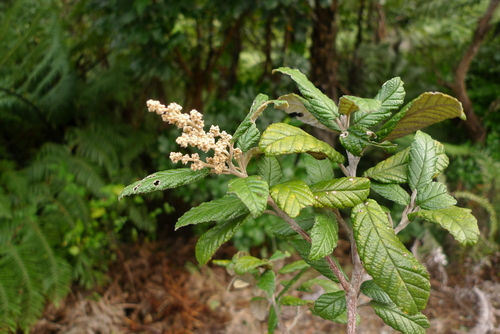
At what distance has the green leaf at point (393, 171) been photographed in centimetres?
67

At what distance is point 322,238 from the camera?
58cm

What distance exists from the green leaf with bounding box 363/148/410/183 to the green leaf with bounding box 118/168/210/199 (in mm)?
338

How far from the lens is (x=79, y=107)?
2.39 metres

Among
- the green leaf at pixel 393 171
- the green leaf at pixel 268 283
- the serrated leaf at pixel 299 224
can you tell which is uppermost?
the green leaf at pixel 393 171

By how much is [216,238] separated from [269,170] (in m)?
0.18

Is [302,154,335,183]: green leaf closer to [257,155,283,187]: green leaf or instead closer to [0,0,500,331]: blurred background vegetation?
[257,155,283,187]: green leaf

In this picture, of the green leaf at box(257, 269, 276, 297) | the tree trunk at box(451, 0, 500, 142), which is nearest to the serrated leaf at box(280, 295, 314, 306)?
the green leaf at box(257, 269, 276, 297)

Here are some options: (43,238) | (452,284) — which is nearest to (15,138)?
(43,238)

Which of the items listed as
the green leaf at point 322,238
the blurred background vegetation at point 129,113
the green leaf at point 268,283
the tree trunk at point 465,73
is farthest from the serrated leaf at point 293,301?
the tree trunk at point 465,73

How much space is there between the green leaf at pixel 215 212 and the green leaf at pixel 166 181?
0.06 m

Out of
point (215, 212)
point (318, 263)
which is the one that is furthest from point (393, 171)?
point (215, 212)

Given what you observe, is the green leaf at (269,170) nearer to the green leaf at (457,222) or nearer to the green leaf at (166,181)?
the green leaf at (166,181)

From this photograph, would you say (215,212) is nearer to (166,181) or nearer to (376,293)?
(166,181)

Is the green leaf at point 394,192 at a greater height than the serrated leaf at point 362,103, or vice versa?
the serrated leaf at point 362,103
